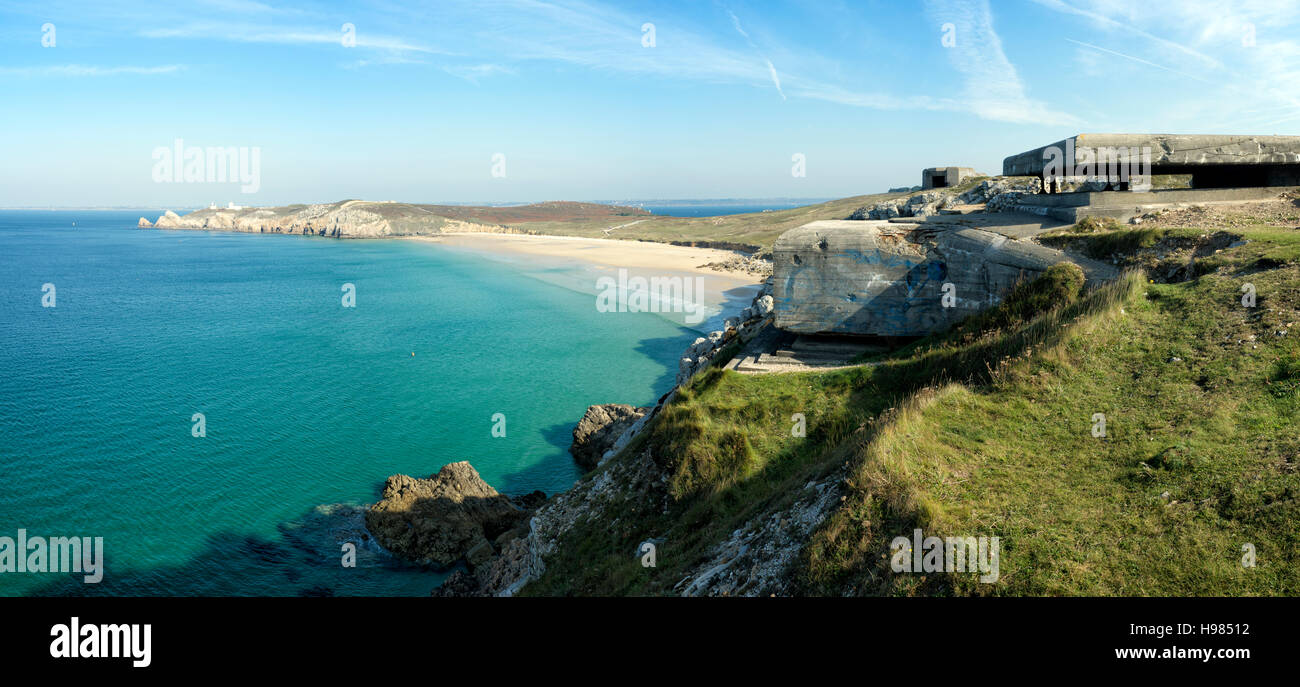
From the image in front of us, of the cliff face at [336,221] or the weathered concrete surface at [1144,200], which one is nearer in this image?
the weathered concrete surface at [1144,200]

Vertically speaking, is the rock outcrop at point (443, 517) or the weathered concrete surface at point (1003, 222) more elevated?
the weathered concrete surface at point (1003, 222)

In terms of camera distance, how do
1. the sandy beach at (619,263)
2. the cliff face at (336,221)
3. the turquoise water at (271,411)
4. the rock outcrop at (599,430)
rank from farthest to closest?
the cliff face at (336,221), the sandy beach at (619,263), the rock outcrop at (599,430), the turquoise water at (271,411)

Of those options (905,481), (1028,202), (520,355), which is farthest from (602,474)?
(520,355)

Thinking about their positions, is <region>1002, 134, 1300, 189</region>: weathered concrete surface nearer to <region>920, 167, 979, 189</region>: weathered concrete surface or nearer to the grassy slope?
the grassy slope

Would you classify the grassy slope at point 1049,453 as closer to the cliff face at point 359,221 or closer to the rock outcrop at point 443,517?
the rock outcrop at point 443,517

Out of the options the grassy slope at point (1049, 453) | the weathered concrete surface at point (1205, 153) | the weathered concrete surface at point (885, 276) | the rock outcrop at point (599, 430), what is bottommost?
the rock outcrop at point (599, 430)

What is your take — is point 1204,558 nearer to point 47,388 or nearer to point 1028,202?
point 1028,202

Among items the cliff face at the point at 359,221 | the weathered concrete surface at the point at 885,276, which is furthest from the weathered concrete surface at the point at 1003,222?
the cliff face at the point at 359,221

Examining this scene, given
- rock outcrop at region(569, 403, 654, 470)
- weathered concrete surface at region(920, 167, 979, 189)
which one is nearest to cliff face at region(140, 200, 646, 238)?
weathered concrete surface at region(920, 167, 979, 189)
